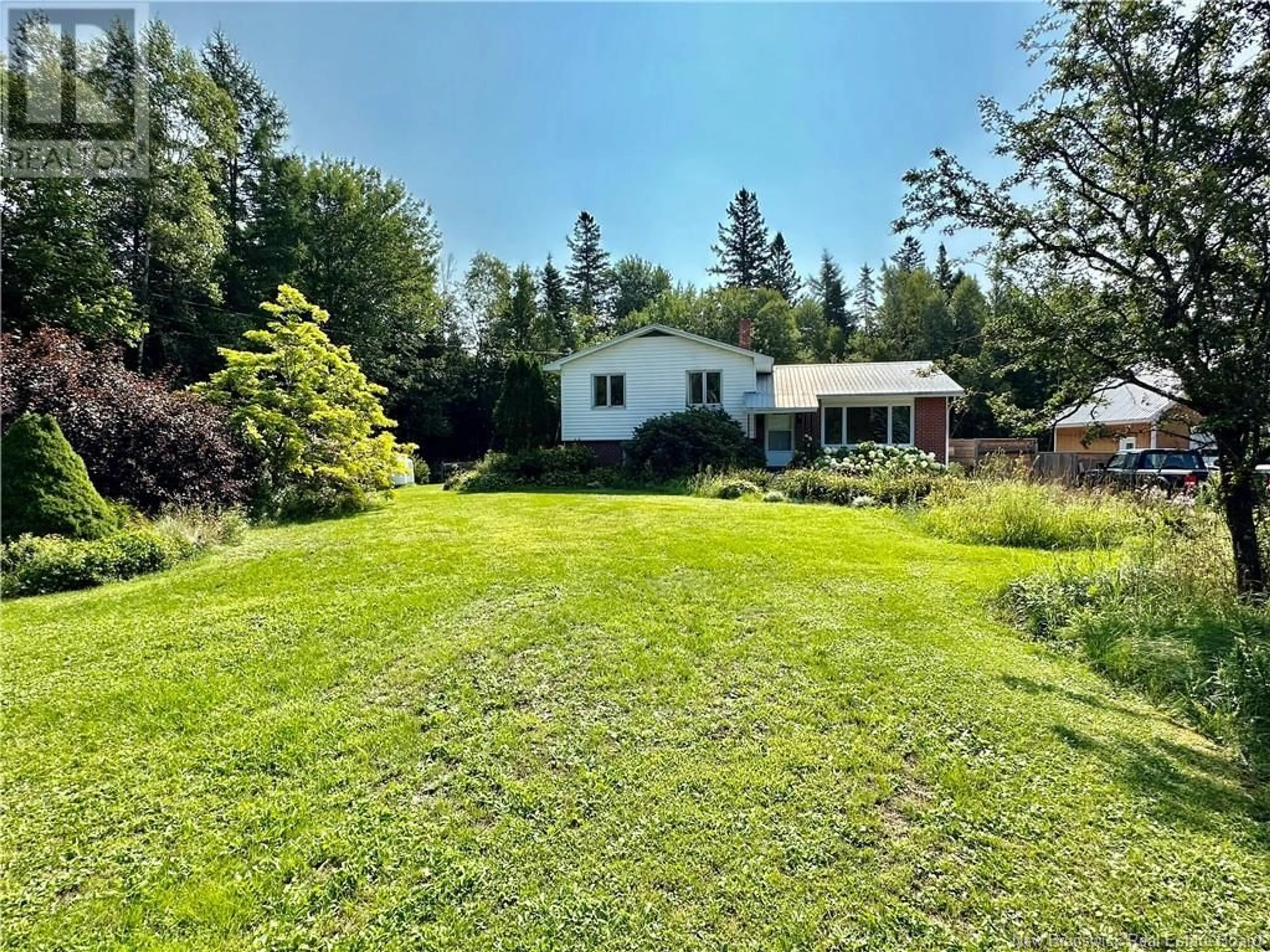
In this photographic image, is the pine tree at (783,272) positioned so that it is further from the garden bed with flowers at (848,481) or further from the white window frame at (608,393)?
the garden bed with flowers at (848,481)

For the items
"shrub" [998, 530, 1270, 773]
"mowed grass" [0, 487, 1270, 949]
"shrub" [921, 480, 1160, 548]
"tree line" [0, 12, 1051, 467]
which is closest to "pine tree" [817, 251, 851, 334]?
"tree line" [0, 12, 1051, 467]

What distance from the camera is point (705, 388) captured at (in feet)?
68.1

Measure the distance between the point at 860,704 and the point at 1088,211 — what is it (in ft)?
17.7

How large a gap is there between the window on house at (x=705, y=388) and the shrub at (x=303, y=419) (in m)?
11.0

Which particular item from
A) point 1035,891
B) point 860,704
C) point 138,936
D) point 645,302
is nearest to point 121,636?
point 138,936

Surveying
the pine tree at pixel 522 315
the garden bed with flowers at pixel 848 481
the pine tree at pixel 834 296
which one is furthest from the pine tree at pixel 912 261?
the garden bed with flowers at pixel 848 481

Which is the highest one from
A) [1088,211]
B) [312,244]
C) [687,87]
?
[312,244]

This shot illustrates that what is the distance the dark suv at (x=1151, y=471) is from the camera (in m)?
11.5

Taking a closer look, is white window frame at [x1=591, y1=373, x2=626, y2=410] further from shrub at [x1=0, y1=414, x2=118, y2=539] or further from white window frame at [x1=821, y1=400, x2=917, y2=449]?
shrub at [x1=0, y1=414, x2=118, y2=539]

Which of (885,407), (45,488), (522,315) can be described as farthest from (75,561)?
(522,315)

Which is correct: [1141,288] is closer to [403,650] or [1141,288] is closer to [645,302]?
[403,650]

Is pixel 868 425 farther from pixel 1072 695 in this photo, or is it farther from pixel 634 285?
pixel 634 285

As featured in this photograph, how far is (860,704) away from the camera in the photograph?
3770mm

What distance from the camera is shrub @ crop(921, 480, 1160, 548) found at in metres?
8.39
